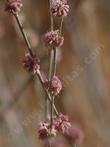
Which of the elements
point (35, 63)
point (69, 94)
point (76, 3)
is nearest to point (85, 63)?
point (76, 3)

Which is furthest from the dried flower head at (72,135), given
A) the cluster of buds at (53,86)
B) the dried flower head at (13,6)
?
the dried flower head at (13,6)

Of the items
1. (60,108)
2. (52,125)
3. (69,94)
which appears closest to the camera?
(52,125)

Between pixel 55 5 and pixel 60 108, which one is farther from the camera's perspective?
pixel 60 108

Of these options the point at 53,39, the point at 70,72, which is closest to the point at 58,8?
the point at 53,39

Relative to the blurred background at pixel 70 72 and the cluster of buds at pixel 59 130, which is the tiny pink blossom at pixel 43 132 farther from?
the blurred background at pixel 70 72

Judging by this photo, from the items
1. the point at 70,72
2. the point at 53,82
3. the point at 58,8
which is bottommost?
the point at 53,82

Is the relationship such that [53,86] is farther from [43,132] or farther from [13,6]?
[13,6]

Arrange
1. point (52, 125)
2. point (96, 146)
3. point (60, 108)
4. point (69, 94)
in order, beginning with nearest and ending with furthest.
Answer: point (52, 125) < point (96, 146) < point (60, 108) < point (69, 94)

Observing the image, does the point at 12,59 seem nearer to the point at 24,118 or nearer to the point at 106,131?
the point at 24,118
